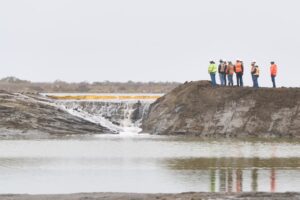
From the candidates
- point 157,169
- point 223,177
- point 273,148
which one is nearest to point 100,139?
point 273,148

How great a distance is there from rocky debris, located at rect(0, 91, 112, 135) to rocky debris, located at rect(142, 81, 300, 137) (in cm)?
514

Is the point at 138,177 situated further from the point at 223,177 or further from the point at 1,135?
the point at 1,135

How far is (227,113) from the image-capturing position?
6494 cm

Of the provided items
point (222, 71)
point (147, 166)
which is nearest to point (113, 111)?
point (222, 71)

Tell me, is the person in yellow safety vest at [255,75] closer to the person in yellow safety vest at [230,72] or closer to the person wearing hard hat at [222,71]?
the person in yellow safety vest at [230,72]

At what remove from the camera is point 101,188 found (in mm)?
28281

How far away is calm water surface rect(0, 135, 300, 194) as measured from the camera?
28891 millimetres

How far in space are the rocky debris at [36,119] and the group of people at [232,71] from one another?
8.93m

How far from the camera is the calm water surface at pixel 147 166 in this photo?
94.8 ft

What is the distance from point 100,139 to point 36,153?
1402 centimetres

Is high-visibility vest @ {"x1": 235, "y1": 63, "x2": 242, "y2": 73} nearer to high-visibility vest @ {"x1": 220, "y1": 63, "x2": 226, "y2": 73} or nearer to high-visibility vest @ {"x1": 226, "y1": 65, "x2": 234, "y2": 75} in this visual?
high-visibility vest @ {"x1": 226, "y1": 65, "x2": 234, "y2": 75}

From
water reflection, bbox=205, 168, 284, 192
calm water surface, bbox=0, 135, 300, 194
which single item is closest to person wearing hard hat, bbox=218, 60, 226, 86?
calm water surface, bbox=0, 135, 300, 194

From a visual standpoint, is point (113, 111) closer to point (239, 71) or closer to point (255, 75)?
point (239, 71)

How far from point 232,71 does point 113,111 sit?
1233 cm
